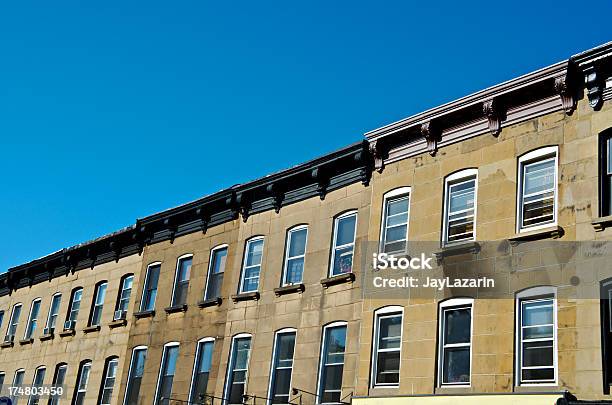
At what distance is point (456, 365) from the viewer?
16.7 metres

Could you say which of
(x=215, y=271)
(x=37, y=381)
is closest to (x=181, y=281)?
(x=215, y=271)

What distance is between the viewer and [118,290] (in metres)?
28.3

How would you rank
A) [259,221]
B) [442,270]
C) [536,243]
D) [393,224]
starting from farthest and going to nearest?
1. [259,221]
2. [393,224]
3. [442,270]
4. [536,243]

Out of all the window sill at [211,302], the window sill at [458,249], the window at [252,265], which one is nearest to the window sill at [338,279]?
the window sill at [458,249]

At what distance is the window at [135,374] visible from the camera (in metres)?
25.5

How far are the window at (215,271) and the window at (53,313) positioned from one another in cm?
1012

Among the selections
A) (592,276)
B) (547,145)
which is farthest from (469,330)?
(547,145)

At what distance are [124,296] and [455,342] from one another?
1515 centimetres

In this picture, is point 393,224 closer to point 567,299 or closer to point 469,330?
point 469,330

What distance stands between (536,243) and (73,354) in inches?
770

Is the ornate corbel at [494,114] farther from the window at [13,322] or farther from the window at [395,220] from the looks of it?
the window at [13,322]

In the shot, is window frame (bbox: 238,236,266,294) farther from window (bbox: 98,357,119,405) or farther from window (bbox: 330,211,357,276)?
window (bbox: 98,357,119,405)

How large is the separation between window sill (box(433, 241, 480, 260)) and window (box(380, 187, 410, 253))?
1382 millimetres

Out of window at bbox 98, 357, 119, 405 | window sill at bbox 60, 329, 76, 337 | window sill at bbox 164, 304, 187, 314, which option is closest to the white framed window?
window sill at bbox 164, 304, 187, 314
